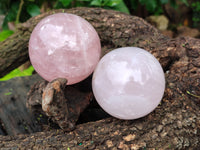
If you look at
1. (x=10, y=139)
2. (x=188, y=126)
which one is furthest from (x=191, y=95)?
(x=10, y=139)

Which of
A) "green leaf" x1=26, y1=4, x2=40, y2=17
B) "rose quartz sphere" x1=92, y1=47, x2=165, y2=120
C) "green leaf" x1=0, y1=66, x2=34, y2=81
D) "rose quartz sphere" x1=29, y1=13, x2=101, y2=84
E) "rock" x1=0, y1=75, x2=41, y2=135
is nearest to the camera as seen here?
"rose quartz sphere" x1=92, y1=47, x2=165, y2=120

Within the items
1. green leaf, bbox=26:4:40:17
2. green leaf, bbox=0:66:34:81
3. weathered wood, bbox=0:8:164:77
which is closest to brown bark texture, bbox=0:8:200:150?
weathered wood, bbox=0:8:164:77

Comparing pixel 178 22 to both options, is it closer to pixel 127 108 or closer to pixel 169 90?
pixel 169 90

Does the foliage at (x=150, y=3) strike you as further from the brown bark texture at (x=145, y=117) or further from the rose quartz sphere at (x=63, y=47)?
the rose quartz sphere at (x=63, y=47)

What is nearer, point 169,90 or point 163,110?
point 163,110

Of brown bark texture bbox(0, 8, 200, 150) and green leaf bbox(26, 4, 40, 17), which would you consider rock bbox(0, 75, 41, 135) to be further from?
green leaf bbox(26, 4, 40, 17)

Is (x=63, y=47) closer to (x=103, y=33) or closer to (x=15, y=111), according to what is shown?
(x=103, y=33)

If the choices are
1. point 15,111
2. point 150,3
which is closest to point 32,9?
point 15,111
